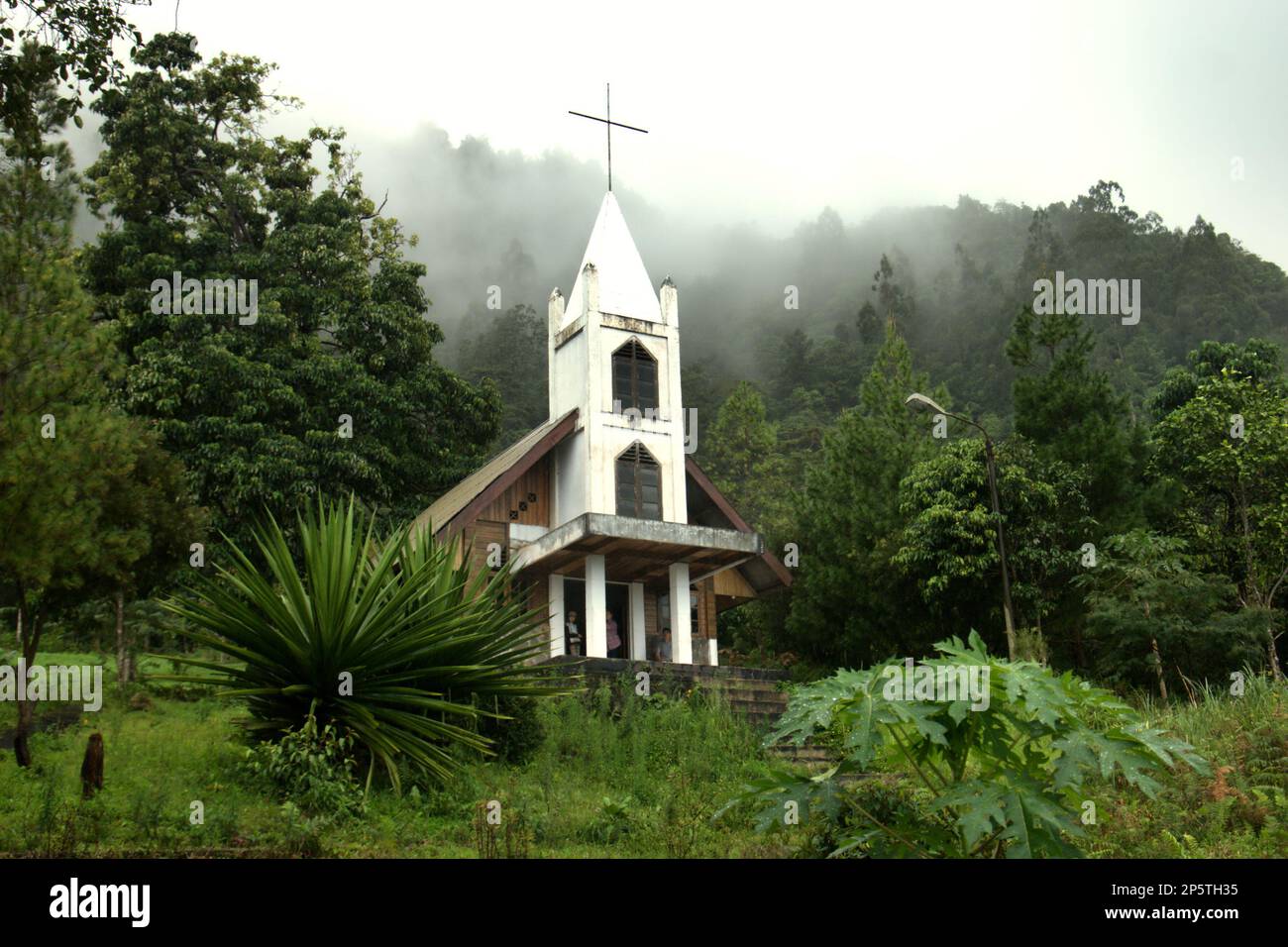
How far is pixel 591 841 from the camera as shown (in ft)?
36.8

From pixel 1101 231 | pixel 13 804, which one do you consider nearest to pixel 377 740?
pixel 13 804

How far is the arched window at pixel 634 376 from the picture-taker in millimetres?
23453

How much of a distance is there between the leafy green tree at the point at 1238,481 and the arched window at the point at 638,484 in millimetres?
9724

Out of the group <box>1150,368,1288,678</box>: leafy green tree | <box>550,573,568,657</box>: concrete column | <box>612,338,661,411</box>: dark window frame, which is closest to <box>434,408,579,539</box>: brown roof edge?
<box>612,338,661,411</box>: dark window frame

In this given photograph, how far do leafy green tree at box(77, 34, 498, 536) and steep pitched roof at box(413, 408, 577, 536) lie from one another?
3028 mm

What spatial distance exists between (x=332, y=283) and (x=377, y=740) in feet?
63.2

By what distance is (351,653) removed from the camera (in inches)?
468

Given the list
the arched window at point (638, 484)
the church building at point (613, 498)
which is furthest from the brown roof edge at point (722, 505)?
the arched window at point (638, 484)

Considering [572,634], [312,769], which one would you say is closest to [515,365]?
[572,634]

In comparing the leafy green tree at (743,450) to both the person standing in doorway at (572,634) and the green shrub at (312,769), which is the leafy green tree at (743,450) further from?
the green shrub at (312,769)

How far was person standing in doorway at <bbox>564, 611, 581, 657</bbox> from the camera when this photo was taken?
71.9 feet

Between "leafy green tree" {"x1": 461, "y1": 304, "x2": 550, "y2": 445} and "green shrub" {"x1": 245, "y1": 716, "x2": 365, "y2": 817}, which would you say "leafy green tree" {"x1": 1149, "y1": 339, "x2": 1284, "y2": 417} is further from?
"green shrub" {"x1": 245, "y1": 716, "x2": 365, "y2": 817}

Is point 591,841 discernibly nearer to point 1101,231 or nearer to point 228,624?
point 228,624
